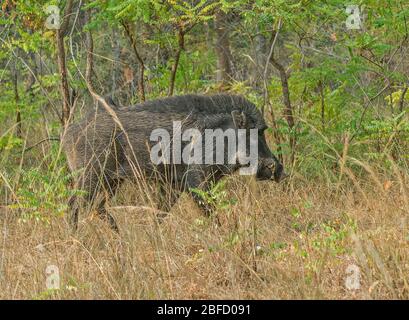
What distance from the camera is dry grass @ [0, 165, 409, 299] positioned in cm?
470

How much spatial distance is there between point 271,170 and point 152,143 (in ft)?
3.49

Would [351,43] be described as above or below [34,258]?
above

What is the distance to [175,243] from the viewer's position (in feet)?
19.6

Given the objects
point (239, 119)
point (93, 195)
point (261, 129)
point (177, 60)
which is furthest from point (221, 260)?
point (177, 60)

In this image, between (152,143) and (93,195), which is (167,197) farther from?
(93,195)

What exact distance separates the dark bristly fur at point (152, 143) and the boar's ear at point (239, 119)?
0.05 feet

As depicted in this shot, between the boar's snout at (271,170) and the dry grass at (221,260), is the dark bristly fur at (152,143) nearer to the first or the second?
the boar's snout at (271,170)

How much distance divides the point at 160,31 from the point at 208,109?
159 cm

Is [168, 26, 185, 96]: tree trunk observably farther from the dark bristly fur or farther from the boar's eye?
the boar's eye

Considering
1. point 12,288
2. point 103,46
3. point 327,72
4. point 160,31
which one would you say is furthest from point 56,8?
point 103,46

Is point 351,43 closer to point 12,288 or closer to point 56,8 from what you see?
point 56,8

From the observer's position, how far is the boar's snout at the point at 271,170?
7.66 metres

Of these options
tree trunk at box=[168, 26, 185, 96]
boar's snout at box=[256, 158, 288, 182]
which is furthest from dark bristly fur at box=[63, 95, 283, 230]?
tree trunk at box=[168, 26, 185, 96]

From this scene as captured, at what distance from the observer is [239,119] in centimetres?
754
